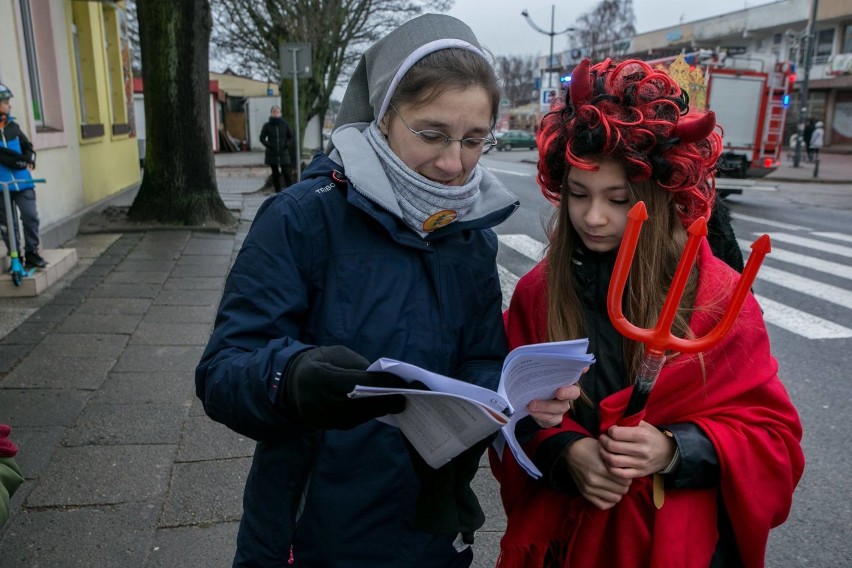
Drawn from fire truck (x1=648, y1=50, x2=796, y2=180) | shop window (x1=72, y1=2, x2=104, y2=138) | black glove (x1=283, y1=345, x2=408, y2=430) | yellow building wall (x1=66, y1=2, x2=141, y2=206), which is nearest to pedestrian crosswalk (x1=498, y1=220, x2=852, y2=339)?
black glove (x1=283, y1=345, x2=408, y2=430)

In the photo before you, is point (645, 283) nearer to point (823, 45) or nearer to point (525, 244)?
point (525, 244)

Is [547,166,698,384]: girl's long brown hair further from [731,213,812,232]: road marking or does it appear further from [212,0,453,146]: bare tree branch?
[212,0,453,146]: bare tree branch

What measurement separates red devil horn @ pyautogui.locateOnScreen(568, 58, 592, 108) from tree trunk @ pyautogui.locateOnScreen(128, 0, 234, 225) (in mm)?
8206

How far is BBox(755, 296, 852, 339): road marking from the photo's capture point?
5.50 meters

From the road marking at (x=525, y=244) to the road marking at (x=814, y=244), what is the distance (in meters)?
3.49

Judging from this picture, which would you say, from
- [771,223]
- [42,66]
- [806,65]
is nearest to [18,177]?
[42,66]

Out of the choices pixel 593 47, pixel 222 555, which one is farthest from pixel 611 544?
pixel 593 47

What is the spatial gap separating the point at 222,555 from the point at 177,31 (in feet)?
25.8

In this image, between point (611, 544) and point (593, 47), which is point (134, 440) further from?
point (593, 47)

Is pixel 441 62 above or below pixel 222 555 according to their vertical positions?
above

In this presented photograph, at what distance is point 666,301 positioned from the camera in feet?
3.97

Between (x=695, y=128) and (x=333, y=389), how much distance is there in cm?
97

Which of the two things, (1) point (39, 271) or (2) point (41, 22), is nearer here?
(1) point (39, 271)

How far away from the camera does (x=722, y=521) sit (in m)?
1.54
